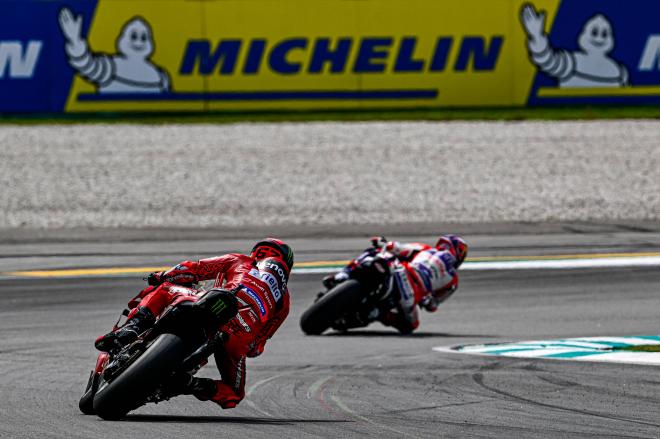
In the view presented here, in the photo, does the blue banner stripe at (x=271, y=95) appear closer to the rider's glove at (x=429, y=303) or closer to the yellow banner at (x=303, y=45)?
the yellow banner at (x=303, y=45)

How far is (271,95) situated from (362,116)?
187cm

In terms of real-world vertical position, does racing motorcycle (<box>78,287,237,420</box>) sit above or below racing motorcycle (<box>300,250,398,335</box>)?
below

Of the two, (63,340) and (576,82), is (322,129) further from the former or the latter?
(63,340)

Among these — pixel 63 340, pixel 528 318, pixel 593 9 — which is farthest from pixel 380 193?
pixel 63 340

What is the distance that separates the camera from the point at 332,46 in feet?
85.1

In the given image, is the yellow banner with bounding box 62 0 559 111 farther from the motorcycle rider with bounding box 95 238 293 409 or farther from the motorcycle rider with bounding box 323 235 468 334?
the motorcycle rider with bounding box 95 238 293 409

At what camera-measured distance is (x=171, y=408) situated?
7969 millimetres

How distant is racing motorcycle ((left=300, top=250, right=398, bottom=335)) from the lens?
1169 cm

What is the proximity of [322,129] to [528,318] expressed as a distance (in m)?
13.9

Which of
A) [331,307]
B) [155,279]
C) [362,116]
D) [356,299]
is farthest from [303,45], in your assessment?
[155,279]

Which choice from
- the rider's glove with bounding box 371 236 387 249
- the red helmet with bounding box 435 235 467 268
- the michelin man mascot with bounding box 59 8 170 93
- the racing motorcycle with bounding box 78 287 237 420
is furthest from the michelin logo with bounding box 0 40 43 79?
the racing motorcycle with bounding box 78 287 237 420

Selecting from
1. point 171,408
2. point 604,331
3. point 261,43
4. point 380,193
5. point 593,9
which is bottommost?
point 171,408

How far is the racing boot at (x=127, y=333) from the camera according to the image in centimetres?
704

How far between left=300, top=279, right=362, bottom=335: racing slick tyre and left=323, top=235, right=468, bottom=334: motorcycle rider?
0.70 feet
